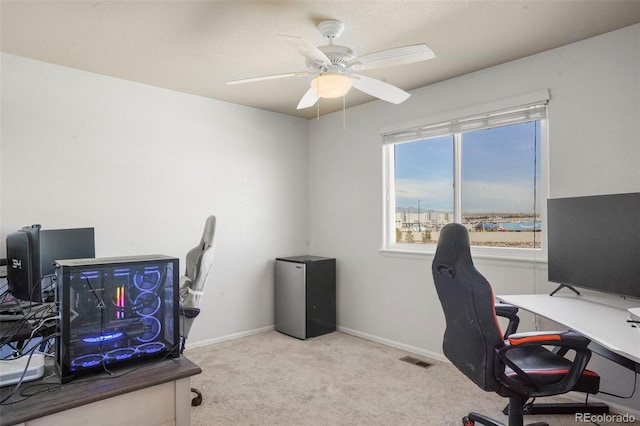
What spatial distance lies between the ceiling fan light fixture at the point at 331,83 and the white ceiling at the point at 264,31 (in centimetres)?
35

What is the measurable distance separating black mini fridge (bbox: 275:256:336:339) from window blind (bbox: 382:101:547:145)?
154cm

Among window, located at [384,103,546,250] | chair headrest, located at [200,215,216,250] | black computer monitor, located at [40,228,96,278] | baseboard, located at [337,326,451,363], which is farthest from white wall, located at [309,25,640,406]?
black computer monitor, located at [40,228,96,278]

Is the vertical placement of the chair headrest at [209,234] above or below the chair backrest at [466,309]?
above

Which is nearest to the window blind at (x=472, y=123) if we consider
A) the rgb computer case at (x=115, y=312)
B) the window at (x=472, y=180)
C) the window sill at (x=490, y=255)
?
the window at (x=472, y=180)

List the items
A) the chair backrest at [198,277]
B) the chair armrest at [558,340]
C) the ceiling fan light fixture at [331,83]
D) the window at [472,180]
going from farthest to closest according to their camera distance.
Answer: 1. the window at [472,180]
2. the chair backrest at [198,277]
3. the ceiling fan light fixture at [331,83]
4. the chair armrest at [558,340]

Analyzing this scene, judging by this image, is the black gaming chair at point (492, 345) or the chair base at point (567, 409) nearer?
the black gaming chair at point (492, 345)

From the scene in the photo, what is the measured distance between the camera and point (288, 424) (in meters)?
2.42

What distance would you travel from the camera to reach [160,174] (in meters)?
3.70

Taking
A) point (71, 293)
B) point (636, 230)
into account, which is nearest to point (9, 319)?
point (71, 293)

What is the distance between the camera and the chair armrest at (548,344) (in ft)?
5.88

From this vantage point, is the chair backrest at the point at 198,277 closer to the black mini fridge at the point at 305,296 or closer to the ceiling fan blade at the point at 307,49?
the ceiling fan blade at the point at 307,49

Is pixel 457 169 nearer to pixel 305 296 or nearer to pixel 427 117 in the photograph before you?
pixel 427 117

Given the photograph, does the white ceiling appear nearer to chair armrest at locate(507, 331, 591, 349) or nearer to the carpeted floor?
chair armrest at locate(507, 331, 591, 349)

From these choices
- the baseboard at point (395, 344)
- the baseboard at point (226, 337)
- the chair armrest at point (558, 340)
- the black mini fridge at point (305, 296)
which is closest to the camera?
the chair armrest at point (558, 340)
